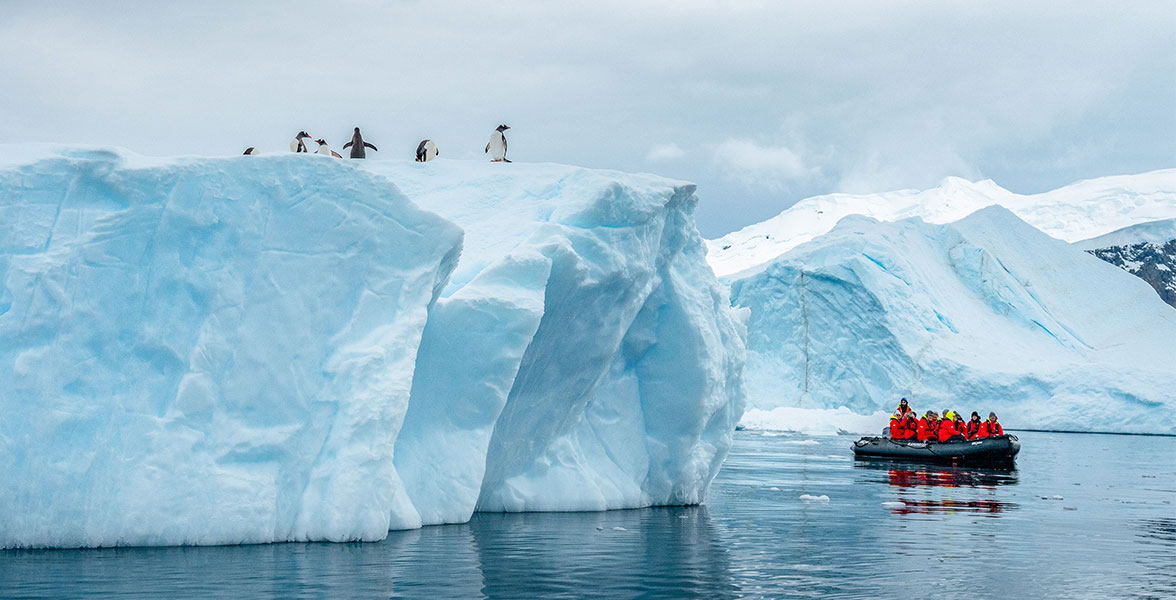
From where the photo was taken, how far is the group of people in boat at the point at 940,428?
2591 centimetres

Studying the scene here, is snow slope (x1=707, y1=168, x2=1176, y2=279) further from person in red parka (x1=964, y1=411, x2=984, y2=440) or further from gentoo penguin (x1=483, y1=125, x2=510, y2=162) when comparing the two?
gentoo penguin (x1=483, y1=125, x2=510, y2=162)

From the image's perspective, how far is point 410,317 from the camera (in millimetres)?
11055

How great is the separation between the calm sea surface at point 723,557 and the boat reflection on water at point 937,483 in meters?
0.11

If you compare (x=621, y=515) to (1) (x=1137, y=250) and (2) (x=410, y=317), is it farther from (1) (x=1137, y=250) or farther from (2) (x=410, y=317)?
(1) (x=1137, y=250)

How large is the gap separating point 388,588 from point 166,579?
1473mm

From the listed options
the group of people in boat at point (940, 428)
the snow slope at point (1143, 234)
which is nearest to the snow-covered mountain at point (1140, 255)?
the snow slope at point (1143, 234)

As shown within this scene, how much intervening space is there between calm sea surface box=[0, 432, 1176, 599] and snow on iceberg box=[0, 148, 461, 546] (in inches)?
14.8

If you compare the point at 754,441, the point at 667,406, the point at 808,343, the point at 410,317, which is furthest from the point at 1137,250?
the point at 410,317

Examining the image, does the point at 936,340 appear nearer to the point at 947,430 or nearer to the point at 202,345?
the point at 947,430

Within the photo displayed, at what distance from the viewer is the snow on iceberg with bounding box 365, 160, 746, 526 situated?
39.5 ft

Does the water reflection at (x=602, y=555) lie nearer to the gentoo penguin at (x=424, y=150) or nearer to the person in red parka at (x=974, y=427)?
the gentoo penguin at (x=424, y=150)

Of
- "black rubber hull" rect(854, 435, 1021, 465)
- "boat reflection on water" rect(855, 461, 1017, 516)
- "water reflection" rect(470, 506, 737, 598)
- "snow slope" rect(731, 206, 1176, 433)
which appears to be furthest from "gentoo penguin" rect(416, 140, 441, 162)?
"snow slope" rect(731, 206, 1176, 433)

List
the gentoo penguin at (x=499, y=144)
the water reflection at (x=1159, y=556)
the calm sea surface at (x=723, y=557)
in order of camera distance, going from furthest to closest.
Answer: the gentoo penguin at (x=499, y=144) → the water reflection at (x=1159, y=556) → the calm sea surface at (x=723, y=557)

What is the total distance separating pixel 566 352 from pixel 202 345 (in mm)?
4551
